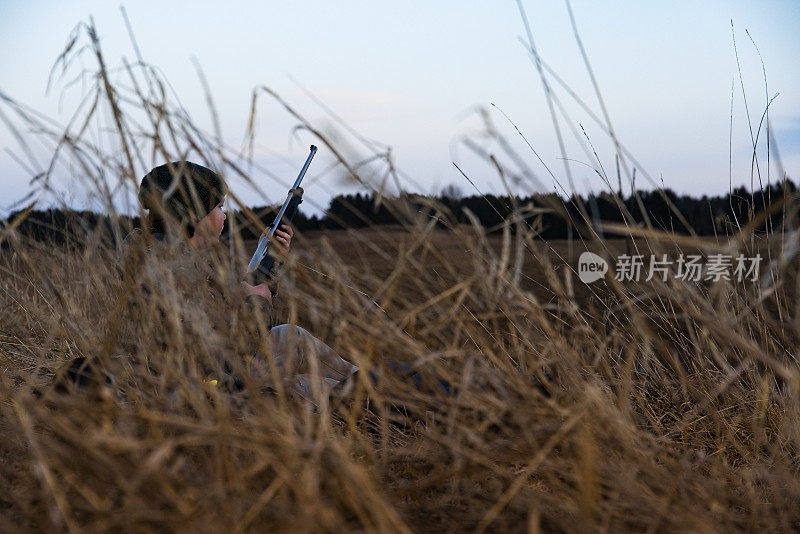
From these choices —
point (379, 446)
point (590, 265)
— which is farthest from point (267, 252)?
point (590, 265)

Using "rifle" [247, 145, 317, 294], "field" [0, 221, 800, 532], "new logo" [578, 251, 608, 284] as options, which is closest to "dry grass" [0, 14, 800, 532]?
"field" [0, 221, 800, 532]

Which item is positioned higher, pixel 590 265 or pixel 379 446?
pixel 590 265

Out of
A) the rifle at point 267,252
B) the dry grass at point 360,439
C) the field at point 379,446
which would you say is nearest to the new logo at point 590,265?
the field at point 379,446

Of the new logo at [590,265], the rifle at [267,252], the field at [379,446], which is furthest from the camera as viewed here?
the rifle at [267,252]

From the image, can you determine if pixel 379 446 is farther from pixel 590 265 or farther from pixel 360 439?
pixel 590 265

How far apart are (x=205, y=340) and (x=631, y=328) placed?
1338 mm

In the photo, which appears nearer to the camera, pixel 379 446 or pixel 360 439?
pixel 360 439

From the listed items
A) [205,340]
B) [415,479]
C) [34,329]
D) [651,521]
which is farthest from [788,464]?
[34,329]

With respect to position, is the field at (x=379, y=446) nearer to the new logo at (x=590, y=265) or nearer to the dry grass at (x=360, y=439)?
the dry grass at (x=360, y=439)

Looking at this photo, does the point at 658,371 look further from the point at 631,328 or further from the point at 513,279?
the point at 513,279

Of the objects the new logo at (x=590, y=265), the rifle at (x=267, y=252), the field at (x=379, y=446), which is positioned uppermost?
the rifle at (x=267, y=252)

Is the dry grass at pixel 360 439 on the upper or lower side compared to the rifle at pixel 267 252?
lower

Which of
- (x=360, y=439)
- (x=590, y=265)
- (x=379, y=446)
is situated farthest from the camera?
(x=590, y=265)

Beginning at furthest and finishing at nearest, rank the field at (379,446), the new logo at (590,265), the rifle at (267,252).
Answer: the rifle at (267,252) → the new logo at (590,265) → the field at (379,446)
